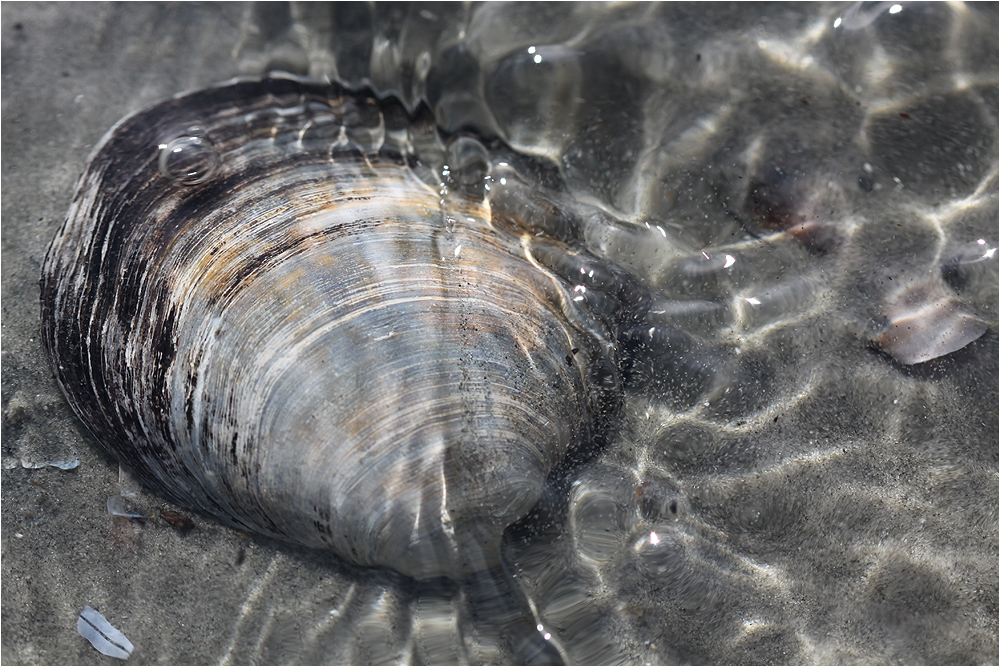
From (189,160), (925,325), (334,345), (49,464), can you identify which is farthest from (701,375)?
(49,464)

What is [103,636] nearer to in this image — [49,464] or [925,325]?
[49,464]

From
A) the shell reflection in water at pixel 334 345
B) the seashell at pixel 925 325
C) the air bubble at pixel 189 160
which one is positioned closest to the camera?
the shell reflection in water at pixel 334 345

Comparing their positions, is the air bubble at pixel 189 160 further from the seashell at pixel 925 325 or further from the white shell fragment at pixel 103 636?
the seashell at pixel 925 325

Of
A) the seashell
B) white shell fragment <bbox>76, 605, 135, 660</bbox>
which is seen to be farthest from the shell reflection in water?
the seashell

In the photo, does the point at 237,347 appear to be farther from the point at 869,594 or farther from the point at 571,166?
the point at 869,594

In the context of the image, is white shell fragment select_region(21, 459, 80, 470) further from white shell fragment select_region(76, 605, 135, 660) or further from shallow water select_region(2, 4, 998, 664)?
white shell fragment select_region(76, 605, 135, 660)

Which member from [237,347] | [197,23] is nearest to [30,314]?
[237,347]

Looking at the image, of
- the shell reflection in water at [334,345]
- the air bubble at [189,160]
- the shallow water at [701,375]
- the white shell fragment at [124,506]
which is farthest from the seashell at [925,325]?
the white shell fragment at [124,506]
